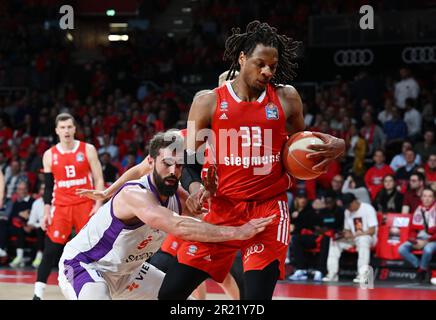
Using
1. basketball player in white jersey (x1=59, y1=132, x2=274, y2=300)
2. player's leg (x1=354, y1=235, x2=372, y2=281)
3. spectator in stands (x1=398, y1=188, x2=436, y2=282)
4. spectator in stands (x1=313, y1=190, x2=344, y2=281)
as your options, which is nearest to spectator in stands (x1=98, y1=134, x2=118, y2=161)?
spectator in stands (x1=313, y1=190, x2=344, y2=281)

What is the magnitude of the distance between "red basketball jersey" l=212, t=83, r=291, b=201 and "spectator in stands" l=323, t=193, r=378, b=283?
6.30 meters

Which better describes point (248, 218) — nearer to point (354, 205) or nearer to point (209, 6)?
point (354, 205)

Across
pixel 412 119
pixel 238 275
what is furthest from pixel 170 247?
pixel 412 119

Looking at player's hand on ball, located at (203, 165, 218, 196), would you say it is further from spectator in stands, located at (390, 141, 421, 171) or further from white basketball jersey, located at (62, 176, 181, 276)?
spectator in stands, located at (390, 141, 421, 171)

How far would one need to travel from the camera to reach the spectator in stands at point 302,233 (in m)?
12.0

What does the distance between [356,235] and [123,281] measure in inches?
253

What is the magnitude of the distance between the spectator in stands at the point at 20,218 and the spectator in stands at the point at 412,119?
20.3ft

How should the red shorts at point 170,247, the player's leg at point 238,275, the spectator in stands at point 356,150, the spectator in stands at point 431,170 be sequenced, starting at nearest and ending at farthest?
the player's leg at point 238,275
the red shorts at point 170,247
the spectator in stands at point 431,170
the spectator in stands at point 356,150

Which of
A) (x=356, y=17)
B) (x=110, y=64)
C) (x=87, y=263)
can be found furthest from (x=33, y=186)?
(x=87, y=263)

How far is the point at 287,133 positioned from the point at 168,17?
17148mm

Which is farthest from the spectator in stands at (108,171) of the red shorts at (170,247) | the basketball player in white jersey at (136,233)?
the basketball player in white jersey at (136,233)

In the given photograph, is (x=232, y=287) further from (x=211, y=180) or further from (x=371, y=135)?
(x=371, y=135)

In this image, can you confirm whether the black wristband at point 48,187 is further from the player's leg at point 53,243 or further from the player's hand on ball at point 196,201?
the player's hand on ball at point 196,201

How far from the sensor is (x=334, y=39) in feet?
57.5
